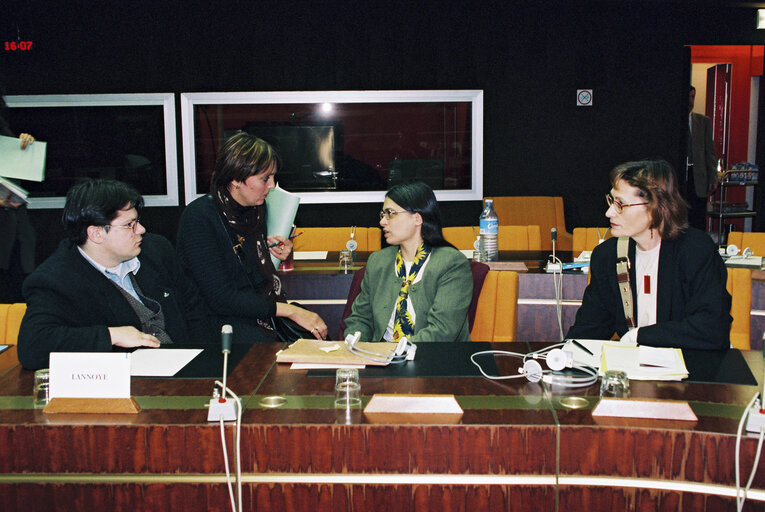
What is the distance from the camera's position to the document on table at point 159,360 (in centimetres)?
203

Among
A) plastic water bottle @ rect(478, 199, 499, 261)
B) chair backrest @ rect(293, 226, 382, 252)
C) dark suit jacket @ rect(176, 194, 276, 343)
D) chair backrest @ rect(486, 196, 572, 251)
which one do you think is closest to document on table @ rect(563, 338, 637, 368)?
dark suit jacket @ rect(176, 194, 276, 343)

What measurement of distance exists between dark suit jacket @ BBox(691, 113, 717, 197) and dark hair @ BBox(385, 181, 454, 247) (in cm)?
597

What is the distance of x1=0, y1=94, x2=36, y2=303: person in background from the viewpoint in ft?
13.4

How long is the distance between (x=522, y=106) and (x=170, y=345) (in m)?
5.40

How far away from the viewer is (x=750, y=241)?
4.39 m

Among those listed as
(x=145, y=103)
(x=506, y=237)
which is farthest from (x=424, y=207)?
(x=145, y=103)

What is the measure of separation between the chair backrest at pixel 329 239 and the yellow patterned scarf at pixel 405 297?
6.52ft

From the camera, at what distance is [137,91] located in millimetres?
Answer: 6977

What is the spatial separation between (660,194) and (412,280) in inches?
36.5

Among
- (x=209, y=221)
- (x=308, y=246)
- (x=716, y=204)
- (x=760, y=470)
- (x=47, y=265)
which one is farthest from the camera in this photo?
(x=716, y=204)

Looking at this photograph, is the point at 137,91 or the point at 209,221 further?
the point at 137,91

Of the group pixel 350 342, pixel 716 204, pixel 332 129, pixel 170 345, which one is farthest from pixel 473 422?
pixel 716 204

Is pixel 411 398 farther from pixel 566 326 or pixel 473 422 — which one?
pixel 566 326

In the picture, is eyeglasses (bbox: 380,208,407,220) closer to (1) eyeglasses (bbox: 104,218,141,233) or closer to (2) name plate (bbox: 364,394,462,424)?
(1) eyeglasses (bbox: 104,218,141,233)
